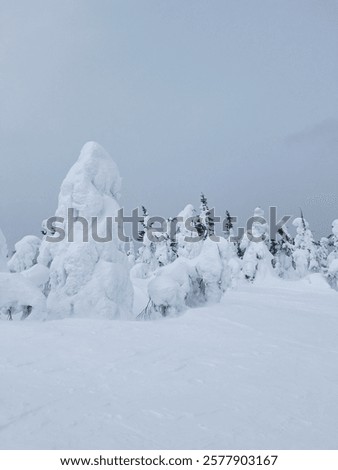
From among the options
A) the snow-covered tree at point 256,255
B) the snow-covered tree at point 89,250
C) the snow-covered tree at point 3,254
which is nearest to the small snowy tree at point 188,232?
the snow-covered tree at point 256,255

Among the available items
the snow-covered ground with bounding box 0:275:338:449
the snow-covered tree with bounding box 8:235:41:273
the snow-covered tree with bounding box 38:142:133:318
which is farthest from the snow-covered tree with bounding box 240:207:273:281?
the snow-covered ground with bounding box 0:275:338:449

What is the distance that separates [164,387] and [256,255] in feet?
121

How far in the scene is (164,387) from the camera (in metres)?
7.25

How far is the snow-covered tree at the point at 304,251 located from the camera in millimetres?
44562

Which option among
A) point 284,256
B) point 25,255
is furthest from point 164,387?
point 284,256

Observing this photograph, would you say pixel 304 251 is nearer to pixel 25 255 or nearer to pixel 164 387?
pixel 25 255

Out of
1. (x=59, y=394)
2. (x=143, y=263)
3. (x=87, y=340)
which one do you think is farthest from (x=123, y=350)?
(x=143, y=263)

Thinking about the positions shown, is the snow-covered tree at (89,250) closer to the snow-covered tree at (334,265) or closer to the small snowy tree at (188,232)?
the small snowy tree at (188,232)

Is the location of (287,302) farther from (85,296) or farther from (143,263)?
(143,263)

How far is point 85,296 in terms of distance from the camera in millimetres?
16312

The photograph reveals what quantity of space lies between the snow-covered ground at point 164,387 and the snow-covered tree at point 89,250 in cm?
283

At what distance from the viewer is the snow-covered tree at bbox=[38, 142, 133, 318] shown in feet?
53.7

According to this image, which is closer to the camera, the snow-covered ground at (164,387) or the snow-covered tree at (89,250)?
the snow-covered ground at (164,387)

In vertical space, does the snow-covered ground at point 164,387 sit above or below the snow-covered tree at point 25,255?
below
